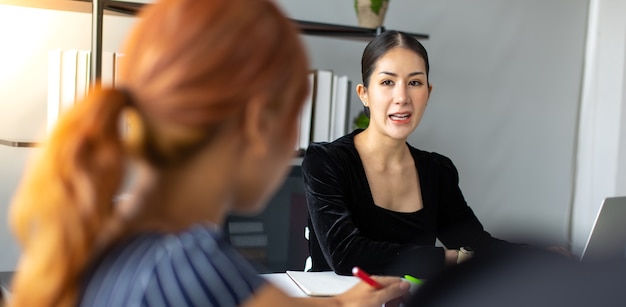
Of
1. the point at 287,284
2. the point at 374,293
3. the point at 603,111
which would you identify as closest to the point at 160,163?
the point at 374,293

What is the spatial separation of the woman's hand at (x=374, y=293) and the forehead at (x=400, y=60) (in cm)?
98

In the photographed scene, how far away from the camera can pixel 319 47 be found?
9.62ft

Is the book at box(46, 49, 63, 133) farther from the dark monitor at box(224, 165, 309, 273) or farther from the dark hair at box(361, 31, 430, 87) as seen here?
the dark hair at box(361, 31, 430, 87)

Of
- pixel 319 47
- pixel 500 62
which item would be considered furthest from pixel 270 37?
pixel 500 62

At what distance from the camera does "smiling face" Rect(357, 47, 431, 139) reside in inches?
82.6

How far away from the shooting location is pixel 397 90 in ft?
6.93

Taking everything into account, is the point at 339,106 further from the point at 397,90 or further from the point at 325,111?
the point at 397,90

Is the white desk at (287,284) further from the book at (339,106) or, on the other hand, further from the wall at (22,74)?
the wall at (22,74)

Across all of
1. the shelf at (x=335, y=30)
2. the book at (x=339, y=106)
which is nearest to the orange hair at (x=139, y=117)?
the shelf at (x=335, y=30)

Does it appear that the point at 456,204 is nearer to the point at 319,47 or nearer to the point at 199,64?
the point at 319,47

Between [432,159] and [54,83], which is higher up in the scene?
[54,83]

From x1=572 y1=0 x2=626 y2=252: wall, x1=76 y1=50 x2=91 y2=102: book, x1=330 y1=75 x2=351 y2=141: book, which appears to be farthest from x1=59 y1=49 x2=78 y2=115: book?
Result: x1=572 y1=0 x2=626 y2=252: wall

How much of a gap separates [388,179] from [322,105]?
58 centimetres

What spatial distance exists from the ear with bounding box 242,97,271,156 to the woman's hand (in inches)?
19.9
